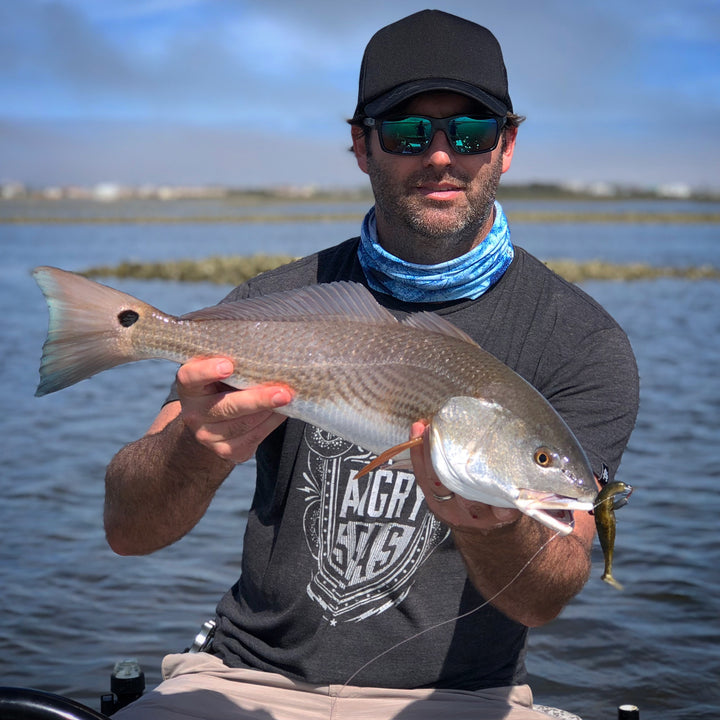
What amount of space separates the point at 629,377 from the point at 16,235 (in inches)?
3468

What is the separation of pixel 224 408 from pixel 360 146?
6.14 ft

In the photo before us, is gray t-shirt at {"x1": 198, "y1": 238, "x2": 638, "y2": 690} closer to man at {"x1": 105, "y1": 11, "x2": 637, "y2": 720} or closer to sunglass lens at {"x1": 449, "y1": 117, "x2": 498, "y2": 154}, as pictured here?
man at {"x1": 105, "y1": 11, "x2": 637, "y2": 720}

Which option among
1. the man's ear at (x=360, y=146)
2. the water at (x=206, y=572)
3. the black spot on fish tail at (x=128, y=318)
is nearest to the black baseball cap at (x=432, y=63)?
the man's ear at (x=360, y=146)

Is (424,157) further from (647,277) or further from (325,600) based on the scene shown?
(647,277)

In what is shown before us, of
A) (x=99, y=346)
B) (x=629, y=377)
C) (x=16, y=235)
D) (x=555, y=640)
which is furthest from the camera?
(x=16, y=235)

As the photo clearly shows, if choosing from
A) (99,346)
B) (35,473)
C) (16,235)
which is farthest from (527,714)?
(16,235)

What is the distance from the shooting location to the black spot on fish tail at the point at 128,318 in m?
3.20

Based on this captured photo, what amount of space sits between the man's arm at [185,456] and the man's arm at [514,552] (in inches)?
23.2

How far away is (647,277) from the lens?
38438mm

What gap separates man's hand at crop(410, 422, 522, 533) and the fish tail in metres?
1.05

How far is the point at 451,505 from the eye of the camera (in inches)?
113

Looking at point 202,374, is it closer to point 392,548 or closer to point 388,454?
point 388,454

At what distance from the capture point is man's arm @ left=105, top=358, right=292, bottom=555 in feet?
9.89

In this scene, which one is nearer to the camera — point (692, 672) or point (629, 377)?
point (629, 377)
